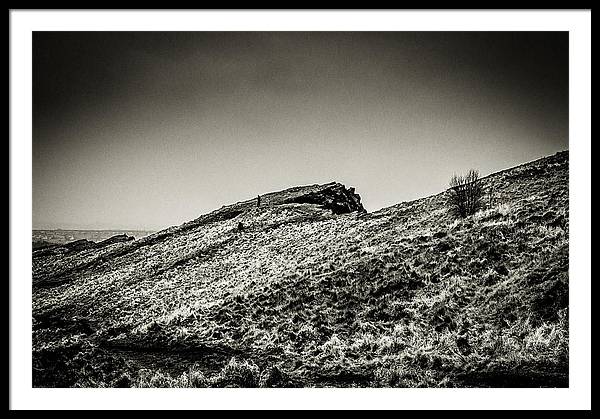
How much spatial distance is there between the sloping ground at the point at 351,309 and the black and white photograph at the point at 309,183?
0.13ft

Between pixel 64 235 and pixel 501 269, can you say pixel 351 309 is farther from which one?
pixel 64 235

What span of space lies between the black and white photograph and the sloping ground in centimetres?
4

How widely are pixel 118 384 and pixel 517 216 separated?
8.53 metres

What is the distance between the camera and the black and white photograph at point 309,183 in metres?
8.29

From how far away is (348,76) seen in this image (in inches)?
368

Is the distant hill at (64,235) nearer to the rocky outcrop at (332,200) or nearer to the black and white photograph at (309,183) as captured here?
the black and white photograph at (309,183)

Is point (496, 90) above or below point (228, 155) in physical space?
above

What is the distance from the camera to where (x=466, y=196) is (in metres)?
12.3

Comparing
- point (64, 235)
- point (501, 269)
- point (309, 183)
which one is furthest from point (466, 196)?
point (64, 235)

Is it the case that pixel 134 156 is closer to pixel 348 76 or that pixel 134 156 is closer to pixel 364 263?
pixel 348 76

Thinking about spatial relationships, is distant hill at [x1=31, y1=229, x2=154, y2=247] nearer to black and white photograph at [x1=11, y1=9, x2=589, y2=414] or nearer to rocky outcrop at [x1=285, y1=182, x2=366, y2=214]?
black and white photograph at [x1=11, y1=9, x2=589, y2=414]

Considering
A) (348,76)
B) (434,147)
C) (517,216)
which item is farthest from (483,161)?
(348,76)

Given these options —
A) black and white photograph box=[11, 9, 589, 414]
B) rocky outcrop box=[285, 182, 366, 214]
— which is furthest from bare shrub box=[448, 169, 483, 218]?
rocky outcrop box=[285, 182, 366, 214]

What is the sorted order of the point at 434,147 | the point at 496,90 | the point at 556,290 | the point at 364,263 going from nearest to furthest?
1. the point at 556,290
2. the point at 496,90
3. the point at 434,147
4. the point at 364,263
